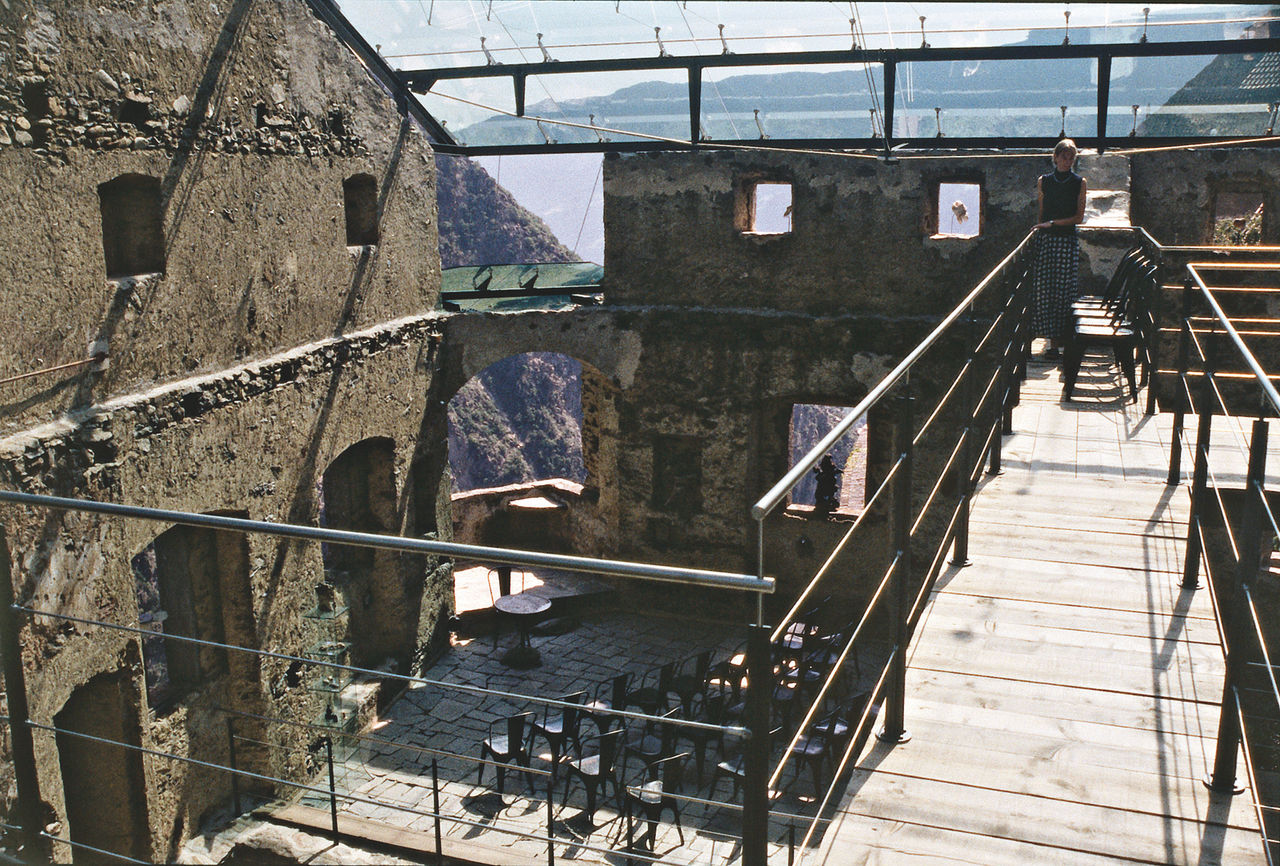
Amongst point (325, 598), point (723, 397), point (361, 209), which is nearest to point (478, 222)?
point (723, 397)

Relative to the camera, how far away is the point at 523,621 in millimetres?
11836

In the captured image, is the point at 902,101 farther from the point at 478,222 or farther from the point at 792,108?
the point at 478,222

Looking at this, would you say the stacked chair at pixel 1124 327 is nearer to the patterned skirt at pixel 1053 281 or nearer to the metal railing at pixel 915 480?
the patterned skirt at pixel 1053 281

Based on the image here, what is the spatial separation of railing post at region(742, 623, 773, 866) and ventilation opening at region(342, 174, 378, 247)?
9.35 metres

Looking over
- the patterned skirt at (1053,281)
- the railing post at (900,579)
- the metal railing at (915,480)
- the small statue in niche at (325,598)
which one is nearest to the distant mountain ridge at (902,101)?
the metal railing at (915,480)

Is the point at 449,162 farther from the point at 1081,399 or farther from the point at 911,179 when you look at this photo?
the point at 1081,399

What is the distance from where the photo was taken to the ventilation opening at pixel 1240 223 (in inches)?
471

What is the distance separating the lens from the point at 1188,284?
229 inches

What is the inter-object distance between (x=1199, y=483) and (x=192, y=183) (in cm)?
668

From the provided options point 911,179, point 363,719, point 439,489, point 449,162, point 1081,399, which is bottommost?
point 363,719

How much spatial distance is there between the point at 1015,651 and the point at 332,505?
8.32m

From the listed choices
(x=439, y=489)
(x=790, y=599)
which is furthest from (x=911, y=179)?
(x=439, y=489)

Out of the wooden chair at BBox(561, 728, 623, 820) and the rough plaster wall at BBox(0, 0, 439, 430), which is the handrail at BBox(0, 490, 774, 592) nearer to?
the rough plaster wall at BBox(0, 0, 439, 430)

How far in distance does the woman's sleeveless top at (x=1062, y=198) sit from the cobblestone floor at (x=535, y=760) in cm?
434
